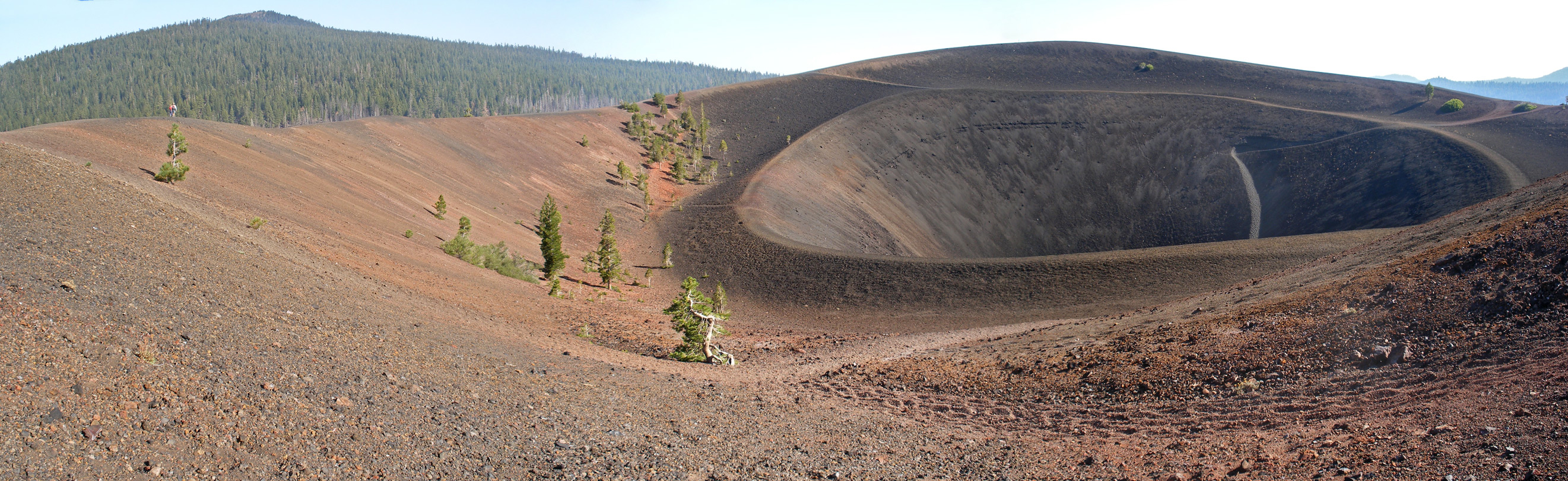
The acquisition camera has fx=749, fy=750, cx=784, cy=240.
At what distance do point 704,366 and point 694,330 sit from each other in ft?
3.21

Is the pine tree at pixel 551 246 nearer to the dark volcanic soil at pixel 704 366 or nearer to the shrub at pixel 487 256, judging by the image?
the shrub at pixel 487 256

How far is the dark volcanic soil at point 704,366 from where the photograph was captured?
7672 millimetres

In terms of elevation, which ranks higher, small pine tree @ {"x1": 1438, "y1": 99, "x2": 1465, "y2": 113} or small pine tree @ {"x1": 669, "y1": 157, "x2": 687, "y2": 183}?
small pine tree @ {"x1": 1438, "y1": 99, "x2": 1465, "y2": 113}

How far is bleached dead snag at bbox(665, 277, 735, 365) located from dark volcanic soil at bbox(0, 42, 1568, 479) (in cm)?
88

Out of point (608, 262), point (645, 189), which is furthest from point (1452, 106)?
point (608, 262)

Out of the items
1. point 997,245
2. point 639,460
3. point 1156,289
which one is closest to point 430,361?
point 639,460

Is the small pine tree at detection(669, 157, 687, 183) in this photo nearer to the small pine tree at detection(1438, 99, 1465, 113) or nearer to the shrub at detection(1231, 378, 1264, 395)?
the shrub at detection(1231, 378, 1264, 395)

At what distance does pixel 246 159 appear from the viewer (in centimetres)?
2447

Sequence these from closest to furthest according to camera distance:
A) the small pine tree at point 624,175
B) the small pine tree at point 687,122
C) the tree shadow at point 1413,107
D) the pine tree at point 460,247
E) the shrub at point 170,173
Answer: the shrub at point 170,173, the pine tree at point 460,247, the small pine tree at point 624,175, the tree shadow at point 1413,107, the small pine tree at point 687,122

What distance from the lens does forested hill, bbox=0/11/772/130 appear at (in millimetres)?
121750

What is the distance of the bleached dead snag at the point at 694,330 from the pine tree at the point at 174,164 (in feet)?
44.9

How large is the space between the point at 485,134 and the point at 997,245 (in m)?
35.0

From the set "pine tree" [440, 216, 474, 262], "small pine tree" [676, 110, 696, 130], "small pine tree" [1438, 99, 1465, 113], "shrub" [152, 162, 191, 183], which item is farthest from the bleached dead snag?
"small pine tree" [1438, 99, 1465, 113]

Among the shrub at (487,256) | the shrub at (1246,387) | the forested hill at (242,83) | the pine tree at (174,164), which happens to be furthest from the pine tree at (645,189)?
the forested hill at (242,83)
